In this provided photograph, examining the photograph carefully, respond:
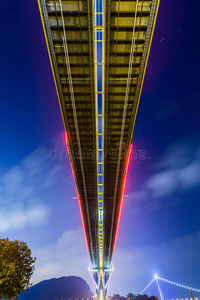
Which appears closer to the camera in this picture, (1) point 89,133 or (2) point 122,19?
(2) point 122,19

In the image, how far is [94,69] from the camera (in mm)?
15852

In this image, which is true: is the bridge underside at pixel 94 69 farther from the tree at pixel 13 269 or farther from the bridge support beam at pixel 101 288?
the bridge support beam at pixel 101 288

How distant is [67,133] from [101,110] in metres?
4.63

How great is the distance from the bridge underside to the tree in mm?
11354

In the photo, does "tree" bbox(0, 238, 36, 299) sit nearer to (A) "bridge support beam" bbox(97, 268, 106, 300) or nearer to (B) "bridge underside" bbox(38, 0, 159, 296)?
(B) "bridge underside" bbox(38, 0, 159, 296)

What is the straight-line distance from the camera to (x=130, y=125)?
69.9ft

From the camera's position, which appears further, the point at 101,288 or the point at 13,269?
the point at 101,288

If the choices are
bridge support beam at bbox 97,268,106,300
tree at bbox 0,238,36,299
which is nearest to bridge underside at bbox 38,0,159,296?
tree at bbox 0,238,36,299

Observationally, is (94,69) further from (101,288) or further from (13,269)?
(101,288)

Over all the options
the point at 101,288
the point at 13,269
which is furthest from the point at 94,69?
the point at 101,288

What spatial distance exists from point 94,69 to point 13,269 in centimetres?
1808

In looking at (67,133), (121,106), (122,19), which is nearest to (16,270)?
(67,133)

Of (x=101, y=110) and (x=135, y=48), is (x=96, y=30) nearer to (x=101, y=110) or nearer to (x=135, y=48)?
(x=135, y=48)

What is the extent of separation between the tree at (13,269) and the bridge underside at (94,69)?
11.4 m
